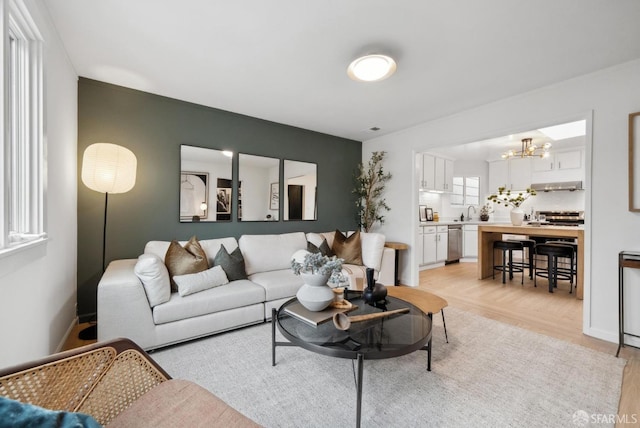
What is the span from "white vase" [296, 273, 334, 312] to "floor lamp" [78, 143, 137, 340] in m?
1.96

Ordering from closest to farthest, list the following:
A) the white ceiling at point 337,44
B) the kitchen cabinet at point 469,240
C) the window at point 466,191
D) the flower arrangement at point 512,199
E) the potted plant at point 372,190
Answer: the white ceiling at point 337,44 < the flower arrangement at point 512,199 < the potted plant at point 372,190 < the kitchen cabinet at point 469,240 < the window at point 466,191

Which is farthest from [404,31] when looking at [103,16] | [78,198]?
[78,198]

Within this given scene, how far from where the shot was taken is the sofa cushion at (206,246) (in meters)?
2.88

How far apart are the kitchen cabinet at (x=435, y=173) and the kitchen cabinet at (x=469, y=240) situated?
1.02 m

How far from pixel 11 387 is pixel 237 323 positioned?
186 centimetres

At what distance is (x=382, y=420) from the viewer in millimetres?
1536

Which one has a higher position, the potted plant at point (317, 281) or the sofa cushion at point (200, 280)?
the potted plant at point (317, 281)

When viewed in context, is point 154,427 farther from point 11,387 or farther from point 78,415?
point 11,387

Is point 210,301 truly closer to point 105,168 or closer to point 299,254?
point 299,254

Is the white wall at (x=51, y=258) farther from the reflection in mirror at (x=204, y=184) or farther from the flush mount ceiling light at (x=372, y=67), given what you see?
the flush mount ceiling light at (x=372, y=67)

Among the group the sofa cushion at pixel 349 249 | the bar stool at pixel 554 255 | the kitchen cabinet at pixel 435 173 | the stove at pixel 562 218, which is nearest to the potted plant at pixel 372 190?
the sofa cushion at pixel 349 249

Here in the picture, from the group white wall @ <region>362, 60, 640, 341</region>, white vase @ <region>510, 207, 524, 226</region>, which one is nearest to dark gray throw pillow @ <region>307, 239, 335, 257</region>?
white wall @ <region>362, 60, 640, 341</region>

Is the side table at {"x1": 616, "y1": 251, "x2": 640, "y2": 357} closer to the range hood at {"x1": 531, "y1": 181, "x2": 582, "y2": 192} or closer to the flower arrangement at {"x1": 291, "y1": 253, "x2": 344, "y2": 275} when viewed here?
the flower arrangement at {"x1": 291, "y1": 253, "x2": 344, "y2": 275}

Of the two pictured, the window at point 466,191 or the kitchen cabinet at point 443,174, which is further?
the window at point 466,191
